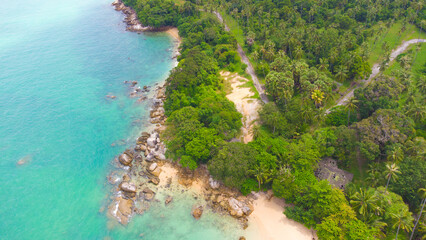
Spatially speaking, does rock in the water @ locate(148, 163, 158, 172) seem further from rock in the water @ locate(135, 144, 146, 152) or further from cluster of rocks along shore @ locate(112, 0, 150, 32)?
cluster of rocks along shore @ locate(112, 0, 150, 32)

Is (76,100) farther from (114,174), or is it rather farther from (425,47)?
(425,47)

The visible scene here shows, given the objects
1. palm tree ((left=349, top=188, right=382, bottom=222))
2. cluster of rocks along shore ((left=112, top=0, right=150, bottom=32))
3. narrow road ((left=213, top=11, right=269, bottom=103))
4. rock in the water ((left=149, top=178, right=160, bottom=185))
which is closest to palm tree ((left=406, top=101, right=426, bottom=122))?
palm tree ((left=349, top=188, right=382, bottom=222))

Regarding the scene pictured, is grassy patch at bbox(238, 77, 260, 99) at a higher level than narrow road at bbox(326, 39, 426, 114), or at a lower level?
lower

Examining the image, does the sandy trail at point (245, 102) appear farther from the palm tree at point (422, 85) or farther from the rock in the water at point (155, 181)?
the palm tree at point (422, 85)

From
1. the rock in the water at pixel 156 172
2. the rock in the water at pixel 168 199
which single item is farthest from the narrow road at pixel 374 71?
the rock in the water at pixel 156 172

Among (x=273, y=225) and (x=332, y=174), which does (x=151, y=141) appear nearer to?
(x=273, y=225)

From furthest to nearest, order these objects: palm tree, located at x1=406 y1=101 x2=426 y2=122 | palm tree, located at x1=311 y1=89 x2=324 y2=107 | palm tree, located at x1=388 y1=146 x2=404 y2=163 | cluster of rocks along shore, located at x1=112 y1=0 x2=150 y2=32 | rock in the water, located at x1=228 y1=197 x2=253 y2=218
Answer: cluster of rocks along shore, located at x1=112 y1=0 x2=150 y2=32
palm tree, located at x1=311 y1=89 x2=324 y2=107
palm tree, located at x1=406 y1=101 x2=426 y2=122
rock in the water, located at x1=228 y1=197 x2=253 y2=218
palm tree, located at x1=388 y1=146 x2=404 y2=163
